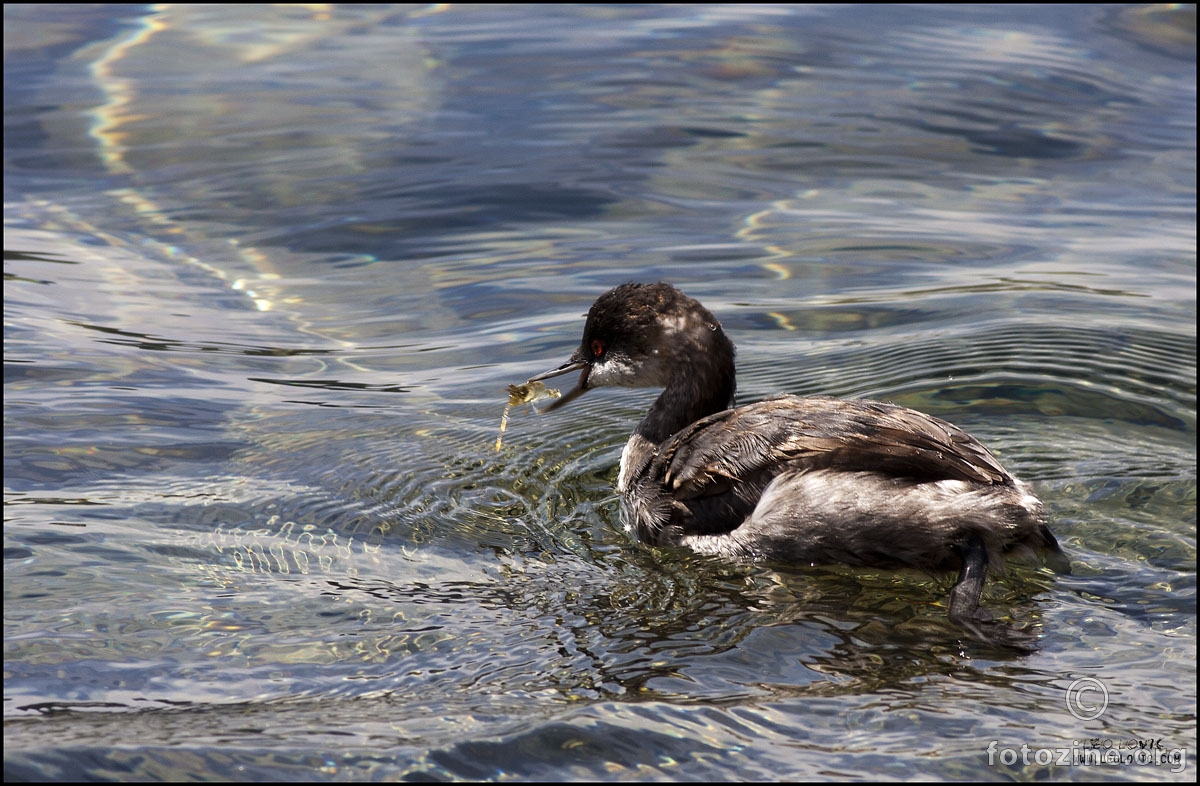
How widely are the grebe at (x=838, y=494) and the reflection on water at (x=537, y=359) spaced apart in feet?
0.47

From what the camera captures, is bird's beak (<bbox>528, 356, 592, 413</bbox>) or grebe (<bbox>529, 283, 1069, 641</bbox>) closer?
grebe (<bbox>529, 283, 1069, 641</bbox>)

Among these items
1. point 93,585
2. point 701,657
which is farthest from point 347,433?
point 701,657

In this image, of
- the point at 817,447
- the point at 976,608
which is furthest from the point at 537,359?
the point at 976,608

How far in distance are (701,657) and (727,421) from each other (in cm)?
148

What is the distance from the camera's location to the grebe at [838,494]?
16.1 feet

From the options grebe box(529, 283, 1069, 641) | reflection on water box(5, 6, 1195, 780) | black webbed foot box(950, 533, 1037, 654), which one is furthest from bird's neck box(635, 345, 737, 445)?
black webbed foot box(950, 533, 1037, 654)

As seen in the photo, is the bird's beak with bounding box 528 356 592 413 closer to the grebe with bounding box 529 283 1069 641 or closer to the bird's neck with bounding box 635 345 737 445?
the bird's neck with bounding box 635 345 737 445

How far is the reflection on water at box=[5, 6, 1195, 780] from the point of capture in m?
3.99

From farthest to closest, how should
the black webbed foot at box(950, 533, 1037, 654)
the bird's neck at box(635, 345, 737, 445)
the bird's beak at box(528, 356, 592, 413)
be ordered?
the bird's beak at box(528, 356, 592, 413) → the bird's neck at box(635, 345, 737, 445) → the black webbed foot at box(950, 533, 1037, 654)

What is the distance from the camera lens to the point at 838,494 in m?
Result: 5.03

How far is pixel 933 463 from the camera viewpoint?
4961 millimetres

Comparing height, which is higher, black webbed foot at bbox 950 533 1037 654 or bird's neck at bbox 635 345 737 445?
bird's neck at bbox 635 345 737 445

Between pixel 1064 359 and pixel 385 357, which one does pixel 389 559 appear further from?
pixel 1064 359

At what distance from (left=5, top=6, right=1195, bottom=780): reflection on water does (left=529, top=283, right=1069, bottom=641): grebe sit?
5.7 inches
